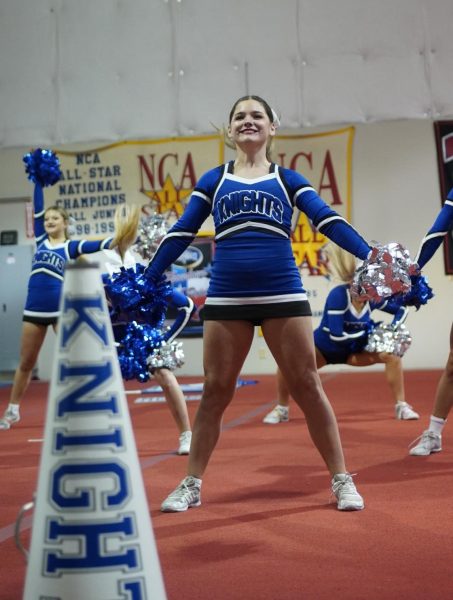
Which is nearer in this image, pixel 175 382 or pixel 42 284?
pixel 175 382

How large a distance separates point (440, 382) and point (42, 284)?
3553 mm

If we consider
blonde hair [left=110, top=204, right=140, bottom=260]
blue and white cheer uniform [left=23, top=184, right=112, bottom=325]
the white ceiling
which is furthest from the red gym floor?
the white ceiling

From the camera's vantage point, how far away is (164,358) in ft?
16.4

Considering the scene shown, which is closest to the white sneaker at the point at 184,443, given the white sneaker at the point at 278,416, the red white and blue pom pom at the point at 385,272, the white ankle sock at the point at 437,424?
the white ankle sock at the point at 437,424

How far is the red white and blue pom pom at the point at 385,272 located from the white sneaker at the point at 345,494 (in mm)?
745

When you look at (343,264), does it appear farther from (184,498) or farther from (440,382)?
(184,498)

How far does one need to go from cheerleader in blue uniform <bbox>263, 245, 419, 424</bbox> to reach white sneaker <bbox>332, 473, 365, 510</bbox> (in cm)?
302

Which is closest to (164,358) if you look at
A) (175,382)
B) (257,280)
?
(175,382)

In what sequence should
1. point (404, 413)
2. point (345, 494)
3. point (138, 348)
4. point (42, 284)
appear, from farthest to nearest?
point (42, 284)
point (404, 413)
point (138, 348)
point (345, 494)

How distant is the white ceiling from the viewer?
1162cm

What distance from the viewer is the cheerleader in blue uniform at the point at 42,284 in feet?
22.4

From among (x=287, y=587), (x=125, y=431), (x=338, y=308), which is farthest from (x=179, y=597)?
(x=338, y=308)

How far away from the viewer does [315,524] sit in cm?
320

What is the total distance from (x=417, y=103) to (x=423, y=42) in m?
0.81
